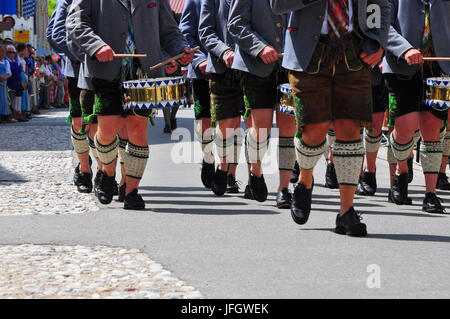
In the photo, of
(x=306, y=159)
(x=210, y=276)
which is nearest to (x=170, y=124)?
(x=306, y=159)

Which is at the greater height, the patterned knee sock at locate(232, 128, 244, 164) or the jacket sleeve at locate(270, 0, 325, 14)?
the jacket sleeve at locate(270, 0, 325, 14)

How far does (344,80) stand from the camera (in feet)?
21.0

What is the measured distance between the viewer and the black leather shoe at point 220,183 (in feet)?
29.6

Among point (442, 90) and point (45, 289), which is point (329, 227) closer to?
point (442, 90)

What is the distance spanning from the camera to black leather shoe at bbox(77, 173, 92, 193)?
30.1ft

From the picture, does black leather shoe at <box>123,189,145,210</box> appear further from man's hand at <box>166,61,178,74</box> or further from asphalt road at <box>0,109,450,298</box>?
man's hand at <box>166,61,178,74</box>

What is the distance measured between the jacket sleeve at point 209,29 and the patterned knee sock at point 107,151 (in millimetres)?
1263

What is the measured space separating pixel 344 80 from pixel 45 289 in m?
2.54

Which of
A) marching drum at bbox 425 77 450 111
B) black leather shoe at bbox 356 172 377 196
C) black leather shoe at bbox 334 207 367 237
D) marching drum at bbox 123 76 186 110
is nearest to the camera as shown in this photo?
black leather shoe at bbox 334 207 367 237

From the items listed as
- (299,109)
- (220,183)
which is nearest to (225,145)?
(220,183)

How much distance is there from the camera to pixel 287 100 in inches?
290

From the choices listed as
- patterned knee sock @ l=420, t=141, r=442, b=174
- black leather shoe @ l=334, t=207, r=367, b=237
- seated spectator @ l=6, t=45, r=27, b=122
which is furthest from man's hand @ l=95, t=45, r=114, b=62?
seated spectator @ l=6, t=45, r=27, b=122

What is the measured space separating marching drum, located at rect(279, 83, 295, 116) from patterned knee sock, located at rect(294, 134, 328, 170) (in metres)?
0.67

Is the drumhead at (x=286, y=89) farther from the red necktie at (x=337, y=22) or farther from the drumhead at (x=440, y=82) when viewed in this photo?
the drumhead at (x=440, y=82)
